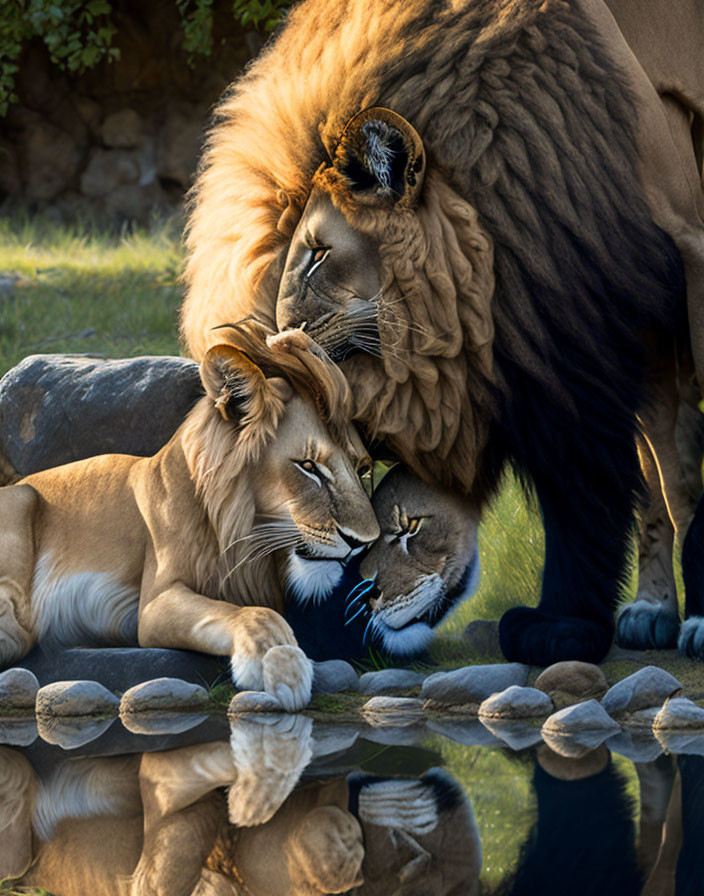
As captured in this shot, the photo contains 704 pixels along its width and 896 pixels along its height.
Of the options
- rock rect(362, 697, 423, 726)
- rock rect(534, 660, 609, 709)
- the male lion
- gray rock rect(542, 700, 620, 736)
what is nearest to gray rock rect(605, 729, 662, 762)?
gray rock rect(542, 700, 620, 736)

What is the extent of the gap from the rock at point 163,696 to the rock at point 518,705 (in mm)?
572

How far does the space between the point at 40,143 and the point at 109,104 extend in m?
0.63

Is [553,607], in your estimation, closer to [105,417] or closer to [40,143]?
[105,417]

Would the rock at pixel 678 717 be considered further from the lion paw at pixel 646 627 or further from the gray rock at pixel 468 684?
the lion paw at pixel 646 627

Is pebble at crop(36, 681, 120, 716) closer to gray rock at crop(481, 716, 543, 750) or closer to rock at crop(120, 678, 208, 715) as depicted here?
rock at crop(120, 678, 208, 715)

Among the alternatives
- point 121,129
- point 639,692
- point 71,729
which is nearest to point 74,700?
point 71,729

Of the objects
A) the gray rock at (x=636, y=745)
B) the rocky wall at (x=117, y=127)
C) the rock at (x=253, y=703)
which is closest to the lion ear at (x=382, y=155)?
the rock at (x=253, y=703)

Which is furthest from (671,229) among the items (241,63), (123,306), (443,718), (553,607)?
(241,63)

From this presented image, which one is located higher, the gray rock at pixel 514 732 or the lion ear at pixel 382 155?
the lion ear at pixel 382 155

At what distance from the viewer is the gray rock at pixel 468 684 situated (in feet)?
8.41

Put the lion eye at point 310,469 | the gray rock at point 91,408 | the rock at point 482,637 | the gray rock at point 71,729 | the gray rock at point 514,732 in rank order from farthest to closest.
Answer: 1. the gray rock at point 91,408
2. the rock at point 482,637
3. the lion eye at point 310,469
4. the gray rock at point 71,729
5. the gray rock at point 514,732

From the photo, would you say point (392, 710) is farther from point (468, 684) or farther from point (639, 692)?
point (639, 692)

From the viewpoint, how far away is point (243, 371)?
2.75m

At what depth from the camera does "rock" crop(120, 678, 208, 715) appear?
8.50 ft
